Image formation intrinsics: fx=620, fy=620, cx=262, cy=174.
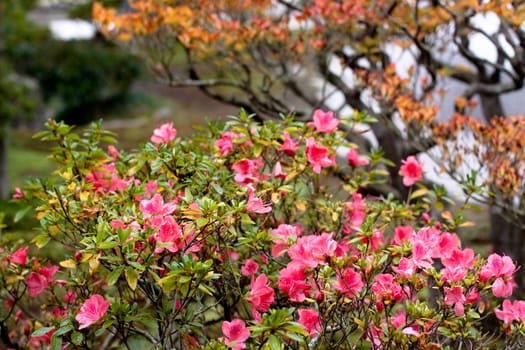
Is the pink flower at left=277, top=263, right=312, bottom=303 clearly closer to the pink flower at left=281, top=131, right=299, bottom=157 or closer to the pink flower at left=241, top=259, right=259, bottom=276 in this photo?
the pink flower at left=241, top=259, right=259, bottom=276

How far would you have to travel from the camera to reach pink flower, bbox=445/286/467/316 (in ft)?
5.54

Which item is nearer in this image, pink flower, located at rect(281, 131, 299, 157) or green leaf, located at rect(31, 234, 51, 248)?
green leaf, located at rect(31, 234, 51, 248)

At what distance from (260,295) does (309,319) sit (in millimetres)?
179

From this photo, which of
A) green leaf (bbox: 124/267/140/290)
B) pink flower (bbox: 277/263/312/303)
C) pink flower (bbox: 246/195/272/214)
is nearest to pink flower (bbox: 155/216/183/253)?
green leaf (bbox: 124/267/140/290)

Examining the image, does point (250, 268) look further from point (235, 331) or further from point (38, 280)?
point (38, 280)

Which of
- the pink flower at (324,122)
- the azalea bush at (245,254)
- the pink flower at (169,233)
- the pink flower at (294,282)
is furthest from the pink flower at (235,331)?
the pink flower at (324,122)

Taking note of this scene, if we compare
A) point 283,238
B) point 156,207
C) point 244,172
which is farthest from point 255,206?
point 244,172

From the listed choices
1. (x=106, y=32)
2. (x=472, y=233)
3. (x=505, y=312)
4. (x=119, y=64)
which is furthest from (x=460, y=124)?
(x=119, y=64)

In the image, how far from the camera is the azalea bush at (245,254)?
169 centimetres

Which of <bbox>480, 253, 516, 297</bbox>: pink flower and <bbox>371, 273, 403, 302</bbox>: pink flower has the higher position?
<bbox>480, 253, 516, 297</bbox>: pink flower

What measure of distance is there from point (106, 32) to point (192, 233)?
2830mm

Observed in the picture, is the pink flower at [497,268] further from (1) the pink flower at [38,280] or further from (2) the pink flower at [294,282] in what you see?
(1) the pink flower at [38,280]

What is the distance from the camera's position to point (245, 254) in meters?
2.58

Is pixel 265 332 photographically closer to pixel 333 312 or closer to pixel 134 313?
pixel 333 312
